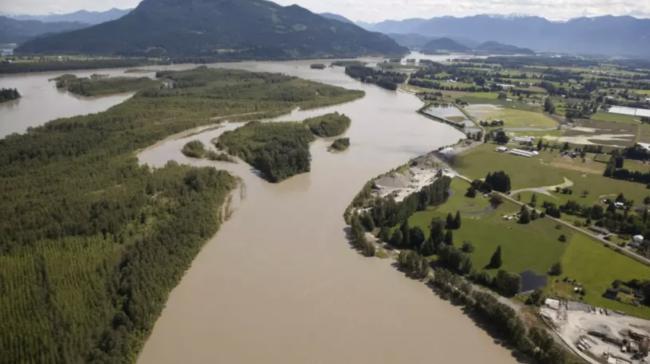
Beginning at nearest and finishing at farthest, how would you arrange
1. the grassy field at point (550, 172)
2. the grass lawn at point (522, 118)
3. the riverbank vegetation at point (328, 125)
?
the grassy field at point (550, 172) < the riverbank vegetation at point (328, 125) < the grass lawn at point (522, 118)

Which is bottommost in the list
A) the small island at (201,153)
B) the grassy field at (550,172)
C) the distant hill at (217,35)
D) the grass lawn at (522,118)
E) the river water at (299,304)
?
the river water at (299,304)

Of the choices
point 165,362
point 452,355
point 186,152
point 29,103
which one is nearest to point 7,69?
point 29,103

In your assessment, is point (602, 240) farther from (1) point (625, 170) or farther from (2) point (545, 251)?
(1) point (625, 170)

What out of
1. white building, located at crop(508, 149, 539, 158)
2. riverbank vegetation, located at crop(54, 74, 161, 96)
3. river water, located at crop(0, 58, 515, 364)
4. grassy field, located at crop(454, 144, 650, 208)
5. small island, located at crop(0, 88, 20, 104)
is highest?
riverbank vegetation, located at crop(54, 74, 161, 96)

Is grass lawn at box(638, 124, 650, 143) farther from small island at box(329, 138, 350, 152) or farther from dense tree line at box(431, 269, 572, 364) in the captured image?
dense tree line at box(431, 269, 572, 364)

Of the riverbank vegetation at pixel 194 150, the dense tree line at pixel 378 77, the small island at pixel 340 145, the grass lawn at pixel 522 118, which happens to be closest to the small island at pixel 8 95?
the riverbank vegetation at pixel 194 150

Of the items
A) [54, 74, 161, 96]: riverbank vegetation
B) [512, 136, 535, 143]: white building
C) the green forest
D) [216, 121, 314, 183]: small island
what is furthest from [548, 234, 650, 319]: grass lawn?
[54, 74, 161, 96]: riverbank vegetation

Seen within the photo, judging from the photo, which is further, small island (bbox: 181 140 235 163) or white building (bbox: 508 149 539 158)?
white building (bbox: 508 149 539 158)

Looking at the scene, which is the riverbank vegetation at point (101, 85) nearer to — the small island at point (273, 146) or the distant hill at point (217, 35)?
the small island at point (273, 146)
